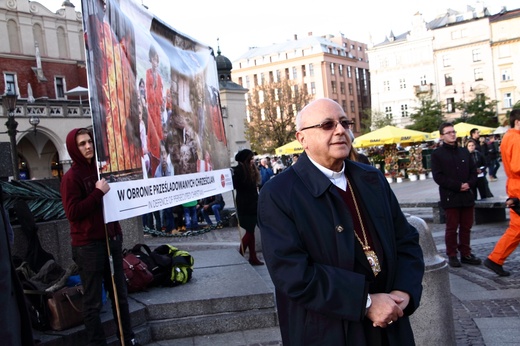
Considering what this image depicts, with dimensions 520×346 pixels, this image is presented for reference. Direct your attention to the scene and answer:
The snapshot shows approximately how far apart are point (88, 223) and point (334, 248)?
2.67 metres

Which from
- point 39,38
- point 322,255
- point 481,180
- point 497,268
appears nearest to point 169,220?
point 481,180

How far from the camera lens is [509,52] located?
74.1m

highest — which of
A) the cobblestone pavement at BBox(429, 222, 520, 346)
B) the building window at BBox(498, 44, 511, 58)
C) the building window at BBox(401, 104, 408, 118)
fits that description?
the building window at BBox(498, 44, 511, 58)

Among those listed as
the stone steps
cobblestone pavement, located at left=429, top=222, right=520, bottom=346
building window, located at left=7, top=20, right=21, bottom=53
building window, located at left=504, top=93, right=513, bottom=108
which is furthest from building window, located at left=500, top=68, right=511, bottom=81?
the stone steps

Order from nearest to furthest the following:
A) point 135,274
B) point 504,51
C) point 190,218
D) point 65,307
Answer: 1. point 65,307
2. point 135,274
3. point 190,218
4. point 504,51

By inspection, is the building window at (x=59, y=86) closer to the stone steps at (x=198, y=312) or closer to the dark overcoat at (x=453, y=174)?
the dark overcoat at (x=453, y=174)

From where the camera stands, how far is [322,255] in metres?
2.73

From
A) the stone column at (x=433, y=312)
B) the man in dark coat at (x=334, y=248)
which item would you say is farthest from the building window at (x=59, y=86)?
the man in dark coat at (x=334, y=248)

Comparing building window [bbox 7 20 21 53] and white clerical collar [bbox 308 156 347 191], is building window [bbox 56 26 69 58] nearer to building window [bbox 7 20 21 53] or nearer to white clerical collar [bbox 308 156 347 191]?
building window [bbox 7 20 21 53]

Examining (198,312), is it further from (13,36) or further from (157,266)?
(13,36)

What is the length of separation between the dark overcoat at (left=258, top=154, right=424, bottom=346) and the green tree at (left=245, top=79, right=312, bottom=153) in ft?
219

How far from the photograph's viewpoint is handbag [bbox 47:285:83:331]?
5.00m

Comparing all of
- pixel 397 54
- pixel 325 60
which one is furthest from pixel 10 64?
pixel 325 60

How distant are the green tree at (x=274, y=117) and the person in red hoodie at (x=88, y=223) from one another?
64934 mm
